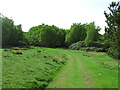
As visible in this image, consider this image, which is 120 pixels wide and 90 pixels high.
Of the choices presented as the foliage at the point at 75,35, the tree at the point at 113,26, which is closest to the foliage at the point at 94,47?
the foliage at the point at 75,35

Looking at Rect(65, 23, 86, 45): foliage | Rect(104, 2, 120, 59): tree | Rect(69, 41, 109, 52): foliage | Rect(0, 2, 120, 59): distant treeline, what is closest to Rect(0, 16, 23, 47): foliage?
Rect(0, 2, 120, 59): distant treeline

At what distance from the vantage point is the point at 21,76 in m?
20.2

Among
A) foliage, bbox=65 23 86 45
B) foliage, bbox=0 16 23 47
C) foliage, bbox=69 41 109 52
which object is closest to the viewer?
foliage, bbox=69 41 109 52

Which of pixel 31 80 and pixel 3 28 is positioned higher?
pixel 3 28

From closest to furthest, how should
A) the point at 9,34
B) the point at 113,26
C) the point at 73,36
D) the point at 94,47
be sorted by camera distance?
the point at 113,26 → the point at 94,47 → the point at 9,34 → the point at 73,36

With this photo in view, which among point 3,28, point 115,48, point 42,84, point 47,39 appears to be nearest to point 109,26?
point 115,48

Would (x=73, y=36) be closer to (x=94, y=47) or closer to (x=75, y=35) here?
(x=75, y=35)

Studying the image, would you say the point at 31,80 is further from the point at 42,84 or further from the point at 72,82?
the point at 72,82

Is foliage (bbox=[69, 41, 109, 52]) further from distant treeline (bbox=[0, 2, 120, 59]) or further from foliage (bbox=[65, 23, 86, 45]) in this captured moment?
foliage (bbox=[65, 23, 86, 45])

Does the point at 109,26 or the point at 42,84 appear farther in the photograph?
the point at 109,26

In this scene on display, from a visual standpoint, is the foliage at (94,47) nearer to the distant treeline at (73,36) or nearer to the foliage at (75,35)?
the distant treeline at (73,36)

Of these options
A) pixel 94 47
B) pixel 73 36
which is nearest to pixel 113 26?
pixel 94 47

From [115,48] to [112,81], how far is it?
1745cm

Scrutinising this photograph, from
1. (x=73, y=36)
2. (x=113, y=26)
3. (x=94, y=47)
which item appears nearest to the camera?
(x=113, y=26)
